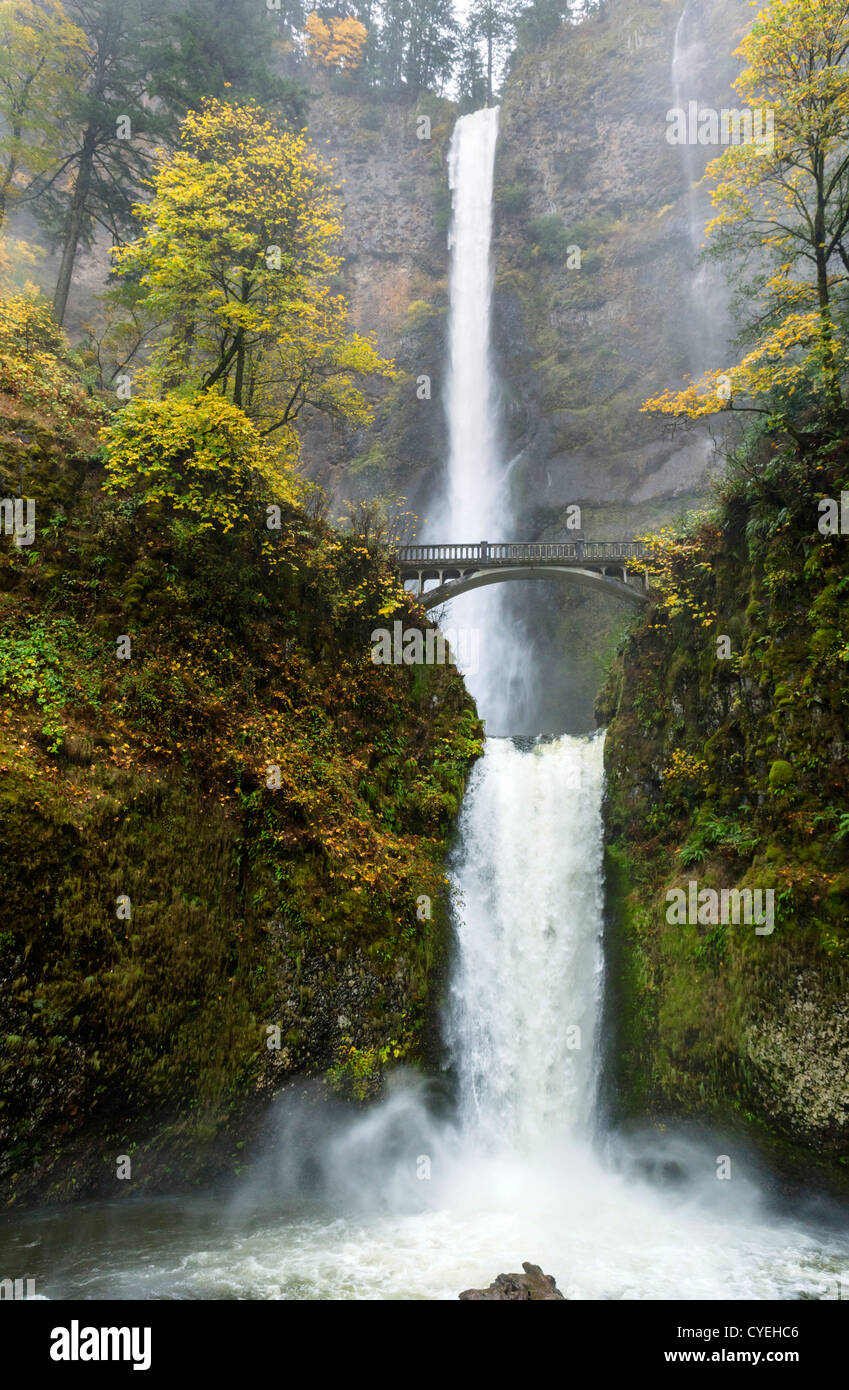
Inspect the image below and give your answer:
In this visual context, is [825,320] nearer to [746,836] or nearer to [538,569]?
[746,836]

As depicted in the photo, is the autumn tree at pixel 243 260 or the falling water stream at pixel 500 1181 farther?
the autumn tree at pixel 243 260

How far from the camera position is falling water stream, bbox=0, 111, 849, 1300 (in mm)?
7871

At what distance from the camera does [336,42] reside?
4353 cm

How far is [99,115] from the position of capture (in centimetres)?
1777

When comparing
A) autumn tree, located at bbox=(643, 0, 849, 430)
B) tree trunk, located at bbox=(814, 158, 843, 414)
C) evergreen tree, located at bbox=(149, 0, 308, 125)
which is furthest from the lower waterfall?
evergreen tree, located at bbox=(149, 0, 308, 125)

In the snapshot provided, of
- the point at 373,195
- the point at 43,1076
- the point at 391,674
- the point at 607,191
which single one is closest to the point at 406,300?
the point at 373,195

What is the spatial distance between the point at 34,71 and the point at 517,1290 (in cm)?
2629

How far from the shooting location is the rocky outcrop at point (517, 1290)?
6977 mm
